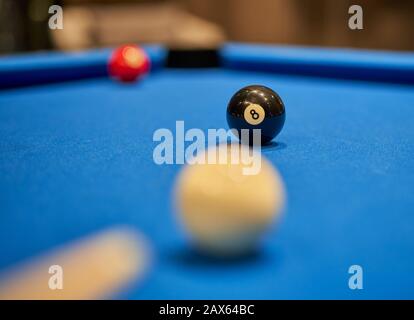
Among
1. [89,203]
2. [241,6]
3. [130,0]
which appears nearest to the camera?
[89,203]

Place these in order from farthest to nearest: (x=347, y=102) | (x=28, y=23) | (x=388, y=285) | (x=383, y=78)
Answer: (x=28, y=23) < (x=383, y=78) < (x=347, y=102) < (x=388, y=285)

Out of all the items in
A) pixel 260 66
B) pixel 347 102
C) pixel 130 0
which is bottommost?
pixel 347 102

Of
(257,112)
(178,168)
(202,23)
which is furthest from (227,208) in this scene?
(202,23)

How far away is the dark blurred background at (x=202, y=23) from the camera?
802 centimetres

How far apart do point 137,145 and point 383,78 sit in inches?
96.8

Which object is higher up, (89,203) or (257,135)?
(257,135)

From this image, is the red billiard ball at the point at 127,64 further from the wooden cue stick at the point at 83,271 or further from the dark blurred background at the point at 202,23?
the wooden cue stick at the point at 83,271

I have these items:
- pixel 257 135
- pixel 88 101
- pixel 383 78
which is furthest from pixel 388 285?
pixel 383 78

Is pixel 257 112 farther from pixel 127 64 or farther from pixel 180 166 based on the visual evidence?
pixel 127 64

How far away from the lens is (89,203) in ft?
6.81

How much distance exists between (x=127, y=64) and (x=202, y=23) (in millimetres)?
4627

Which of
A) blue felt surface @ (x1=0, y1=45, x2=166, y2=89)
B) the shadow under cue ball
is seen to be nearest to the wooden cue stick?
the shadow under cue ball

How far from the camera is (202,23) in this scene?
939 cm

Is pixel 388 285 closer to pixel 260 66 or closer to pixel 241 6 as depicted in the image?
pixel 260 66
